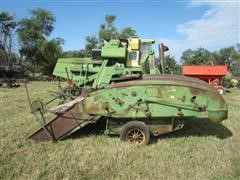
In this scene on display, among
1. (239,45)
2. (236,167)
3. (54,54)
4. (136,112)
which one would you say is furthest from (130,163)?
(239,45)

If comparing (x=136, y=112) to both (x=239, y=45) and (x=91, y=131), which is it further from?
(x=239, y=45)

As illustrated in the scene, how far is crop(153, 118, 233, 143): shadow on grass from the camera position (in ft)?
22.2

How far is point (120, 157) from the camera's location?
5203 mm

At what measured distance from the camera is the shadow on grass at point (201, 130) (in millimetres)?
6752

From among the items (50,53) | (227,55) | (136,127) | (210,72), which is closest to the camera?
(136,127)

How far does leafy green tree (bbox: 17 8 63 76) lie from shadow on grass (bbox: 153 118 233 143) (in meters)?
36.8

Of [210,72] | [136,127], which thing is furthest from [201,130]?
[210,72]

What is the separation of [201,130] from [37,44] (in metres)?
38.9

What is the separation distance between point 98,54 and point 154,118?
3347 millimetres

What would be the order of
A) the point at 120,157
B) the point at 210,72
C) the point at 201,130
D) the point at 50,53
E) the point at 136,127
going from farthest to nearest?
the point at 50,53 → the point at 210,72 → the point at 201,130 → the point at 136,127 → the point at 120,157

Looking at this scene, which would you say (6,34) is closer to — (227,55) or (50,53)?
(50,53)

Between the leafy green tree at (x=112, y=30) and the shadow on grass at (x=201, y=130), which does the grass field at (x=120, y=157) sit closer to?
the shadow on grass at (x=201, y=130)

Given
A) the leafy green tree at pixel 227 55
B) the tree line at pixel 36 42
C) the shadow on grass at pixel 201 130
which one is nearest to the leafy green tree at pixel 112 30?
the tree line at pixel 36 42

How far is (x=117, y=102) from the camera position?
19.7 ft
